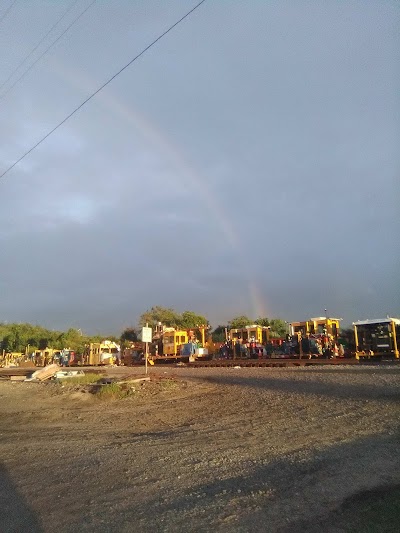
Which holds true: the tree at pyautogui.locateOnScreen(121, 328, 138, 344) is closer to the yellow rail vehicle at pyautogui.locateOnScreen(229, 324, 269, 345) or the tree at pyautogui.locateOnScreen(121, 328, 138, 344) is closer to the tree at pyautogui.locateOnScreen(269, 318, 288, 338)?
the tree at pyautogui.locateOnScreen(269, 318, 288, 338)

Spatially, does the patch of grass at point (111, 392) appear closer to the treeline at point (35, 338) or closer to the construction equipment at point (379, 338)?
the construction equipment at point (379, 338)

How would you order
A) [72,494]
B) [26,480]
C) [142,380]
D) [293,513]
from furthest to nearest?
[142,380], [26,480], [72,494], [293,513]

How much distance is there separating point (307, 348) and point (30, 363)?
42753 millimetres

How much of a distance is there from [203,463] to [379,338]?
95.0 feet

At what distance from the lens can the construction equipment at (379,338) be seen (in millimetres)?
32594

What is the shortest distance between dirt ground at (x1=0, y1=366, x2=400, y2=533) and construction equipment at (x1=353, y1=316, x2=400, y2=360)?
18630 millimetres

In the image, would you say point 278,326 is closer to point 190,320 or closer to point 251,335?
point 190,320

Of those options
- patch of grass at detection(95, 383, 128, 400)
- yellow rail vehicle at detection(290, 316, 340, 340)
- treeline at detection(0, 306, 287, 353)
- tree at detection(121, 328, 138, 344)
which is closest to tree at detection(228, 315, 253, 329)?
treeline at detection(0, 306, 287, 353)

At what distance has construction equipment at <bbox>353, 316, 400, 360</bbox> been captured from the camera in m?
32.6

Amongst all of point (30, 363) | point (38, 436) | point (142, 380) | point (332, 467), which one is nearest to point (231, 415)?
point (38, 436)

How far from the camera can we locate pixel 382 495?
18.7 ft

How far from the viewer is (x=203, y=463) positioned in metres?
7.63

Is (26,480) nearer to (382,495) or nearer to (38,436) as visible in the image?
(38,436)

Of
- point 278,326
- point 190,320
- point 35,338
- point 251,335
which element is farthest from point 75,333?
point 251,335
